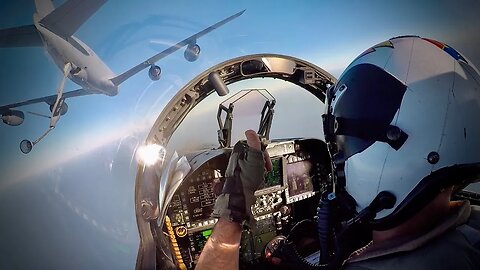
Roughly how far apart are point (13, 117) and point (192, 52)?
3.12ft

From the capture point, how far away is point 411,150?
3.21 feet

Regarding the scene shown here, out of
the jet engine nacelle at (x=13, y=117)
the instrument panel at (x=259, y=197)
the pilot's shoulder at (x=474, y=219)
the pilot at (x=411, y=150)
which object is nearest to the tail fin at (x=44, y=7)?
the jet engine nacelle at (x=13, y=117)

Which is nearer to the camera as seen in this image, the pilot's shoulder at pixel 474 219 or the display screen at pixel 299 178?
the pilot's shoulder at pixel 474 219

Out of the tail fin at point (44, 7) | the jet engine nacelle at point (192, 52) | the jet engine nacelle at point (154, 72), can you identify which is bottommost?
the jet engine nacelle at point (154, 72)

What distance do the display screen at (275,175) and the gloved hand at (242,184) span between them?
821mm

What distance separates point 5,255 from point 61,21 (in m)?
1.06

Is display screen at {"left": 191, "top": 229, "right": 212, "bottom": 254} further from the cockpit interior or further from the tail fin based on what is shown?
the tail fin

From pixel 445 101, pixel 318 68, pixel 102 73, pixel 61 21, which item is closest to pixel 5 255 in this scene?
pixel 102 73

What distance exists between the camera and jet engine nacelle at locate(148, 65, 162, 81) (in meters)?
1.76

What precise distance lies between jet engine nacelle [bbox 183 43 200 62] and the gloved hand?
0.76 m

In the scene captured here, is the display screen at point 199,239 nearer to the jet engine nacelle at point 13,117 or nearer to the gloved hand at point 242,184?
the gloved hand at point 242,184

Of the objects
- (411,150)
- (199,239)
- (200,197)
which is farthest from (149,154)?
(411,150)

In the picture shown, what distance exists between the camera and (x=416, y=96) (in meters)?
0.99

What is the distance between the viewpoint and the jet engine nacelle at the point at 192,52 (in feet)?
6.10
